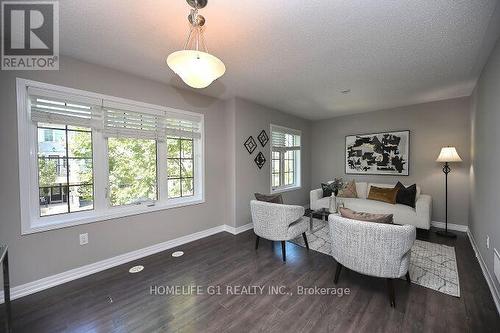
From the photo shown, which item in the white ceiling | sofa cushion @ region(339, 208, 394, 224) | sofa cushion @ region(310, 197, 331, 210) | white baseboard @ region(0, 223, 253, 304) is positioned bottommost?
white baseboard @ region(0, 223, 253, 304)

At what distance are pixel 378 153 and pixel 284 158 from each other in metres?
2.11

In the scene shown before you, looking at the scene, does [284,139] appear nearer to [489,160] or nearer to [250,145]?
[250,145]

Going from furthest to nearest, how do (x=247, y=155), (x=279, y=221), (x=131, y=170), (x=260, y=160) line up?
(x=260, y=160)
(x=247, y=155)
(x=131, y=170)
(x=279, y=221)

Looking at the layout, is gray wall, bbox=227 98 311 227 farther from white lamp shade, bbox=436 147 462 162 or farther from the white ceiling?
white lamp shade, bbox=436 147 462 162

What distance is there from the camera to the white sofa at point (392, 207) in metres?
3.50

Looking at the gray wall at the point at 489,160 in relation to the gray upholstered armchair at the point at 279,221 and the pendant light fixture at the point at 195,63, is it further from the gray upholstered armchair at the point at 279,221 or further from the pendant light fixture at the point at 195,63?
the pendant light fixture at the point at 195,63

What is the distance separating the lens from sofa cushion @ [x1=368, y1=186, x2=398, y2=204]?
4.03 metres

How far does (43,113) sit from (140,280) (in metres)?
2.08

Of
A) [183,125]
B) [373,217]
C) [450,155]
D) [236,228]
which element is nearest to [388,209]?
[450,155]

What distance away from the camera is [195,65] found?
142cm

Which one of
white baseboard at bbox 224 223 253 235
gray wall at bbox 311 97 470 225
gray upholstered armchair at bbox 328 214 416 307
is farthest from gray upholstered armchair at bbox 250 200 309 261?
gray wall at bbox 311 97 470 225

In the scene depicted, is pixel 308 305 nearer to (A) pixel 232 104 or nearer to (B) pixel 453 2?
(B) pixel 453 2

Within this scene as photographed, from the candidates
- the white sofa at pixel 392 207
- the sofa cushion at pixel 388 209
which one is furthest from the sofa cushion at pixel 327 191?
the sofa cushion at pixel 388 209

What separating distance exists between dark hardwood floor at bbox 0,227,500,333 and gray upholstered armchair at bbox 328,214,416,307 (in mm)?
299
